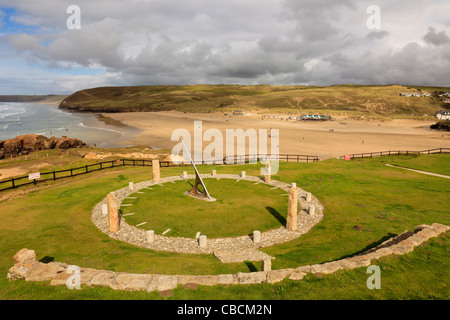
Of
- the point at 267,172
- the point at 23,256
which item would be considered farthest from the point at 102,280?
the point at 267,172

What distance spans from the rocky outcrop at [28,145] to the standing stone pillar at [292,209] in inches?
2352

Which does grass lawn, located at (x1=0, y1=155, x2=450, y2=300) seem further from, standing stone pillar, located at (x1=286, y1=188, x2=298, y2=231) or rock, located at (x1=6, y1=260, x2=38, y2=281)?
standing stone pillar, located at (x1=286, y1=188, x2=298, y2=231)

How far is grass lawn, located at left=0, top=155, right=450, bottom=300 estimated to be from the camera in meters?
9.99

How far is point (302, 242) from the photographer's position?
53.9 feet

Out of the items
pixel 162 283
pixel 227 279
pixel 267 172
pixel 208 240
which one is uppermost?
pixel 267 172

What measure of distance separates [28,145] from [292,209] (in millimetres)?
64431

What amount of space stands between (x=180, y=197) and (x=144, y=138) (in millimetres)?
55561

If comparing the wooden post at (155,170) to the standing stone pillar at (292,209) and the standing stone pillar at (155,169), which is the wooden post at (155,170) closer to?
the standing stone pillar at (155,169)

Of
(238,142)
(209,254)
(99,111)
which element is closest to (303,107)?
(238,142)

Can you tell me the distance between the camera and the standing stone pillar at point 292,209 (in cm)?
1756

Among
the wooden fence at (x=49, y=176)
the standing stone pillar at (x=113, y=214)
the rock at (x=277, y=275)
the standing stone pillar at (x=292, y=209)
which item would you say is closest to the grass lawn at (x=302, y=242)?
the rock at (x=277, y=275)

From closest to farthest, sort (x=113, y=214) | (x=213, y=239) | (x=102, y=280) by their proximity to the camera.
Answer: (x=102, y=280) < (x=213, y=239) < (x=113, y=214)

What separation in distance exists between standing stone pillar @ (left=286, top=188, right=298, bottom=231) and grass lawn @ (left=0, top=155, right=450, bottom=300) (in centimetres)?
114

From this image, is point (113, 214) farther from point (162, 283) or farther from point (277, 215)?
point (277, 215)
